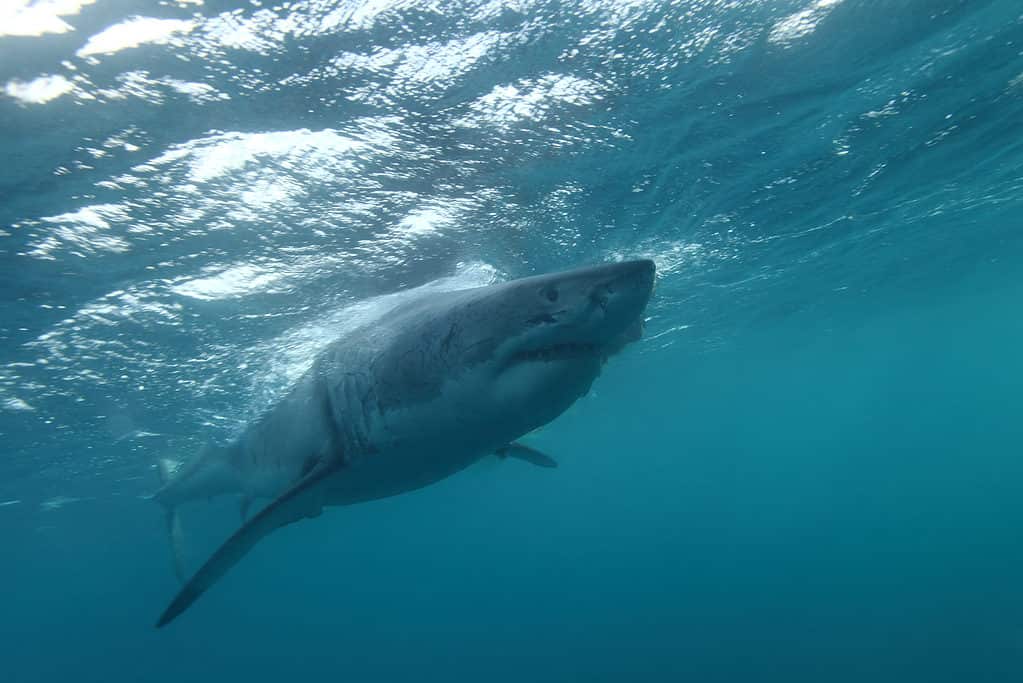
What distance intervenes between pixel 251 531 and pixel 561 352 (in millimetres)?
3101

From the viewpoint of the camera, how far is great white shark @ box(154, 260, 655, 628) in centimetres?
336

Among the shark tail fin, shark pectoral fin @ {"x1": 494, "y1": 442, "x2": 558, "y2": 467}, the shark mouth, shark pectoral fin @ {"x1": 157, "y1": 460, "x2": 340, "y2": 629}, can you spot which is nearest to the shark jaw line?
the shark mouth

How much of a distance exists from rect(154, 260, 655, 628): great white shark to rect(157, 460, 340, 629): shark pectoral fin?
1 cm

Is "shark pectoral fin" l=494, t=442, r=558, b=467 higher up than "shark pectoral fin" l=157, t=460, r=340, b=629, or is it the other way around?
"shark pectoral fin" l=157, t=460, r=340, b=629

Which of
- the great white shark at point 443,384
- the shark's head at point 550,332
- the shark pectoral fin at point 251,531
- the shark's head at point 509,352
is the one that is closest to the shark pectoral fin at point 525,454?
the great white shark at point 443,384

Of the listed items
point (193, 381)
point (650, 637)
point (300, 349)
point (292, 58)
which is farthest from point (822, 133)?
point (650, 637)

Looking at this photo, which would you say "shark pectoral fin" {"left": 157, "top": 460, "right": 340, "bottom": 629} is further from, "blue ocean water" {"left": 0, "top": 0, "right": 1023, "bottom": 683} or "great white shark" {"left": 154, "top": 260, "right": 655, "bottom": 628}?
"blue ocean water" {"left": 0, "top": 0, "right": 1023, "bottom": 683}

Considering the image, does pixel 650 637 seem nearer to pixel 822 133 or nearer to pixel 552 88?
pixel 822 133

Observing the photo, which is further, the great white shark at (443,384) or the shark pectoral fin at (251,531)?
the shark pectoral fin at (251,531)

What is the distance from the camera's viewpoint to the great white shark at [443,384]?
11.0 feet

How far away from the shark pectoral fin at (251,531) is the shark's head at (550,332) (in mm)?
1679

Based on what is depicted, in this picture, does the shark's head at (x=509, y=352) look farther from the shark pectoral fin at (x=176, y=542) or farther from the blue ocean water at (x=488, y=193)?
the shark pectoral fin at (x=176, y=542)

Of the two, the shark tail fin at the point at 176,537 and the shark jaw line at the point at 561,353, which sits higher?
the shark jaw line at the point at 561,353

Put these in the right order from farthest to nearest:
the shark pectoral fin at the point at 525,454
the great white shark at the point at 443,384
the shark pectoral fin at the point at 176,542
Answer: the shark pectoral fin at the point at 176,542, the shark pectoral fin at the point at 525,454, the great white shark at the point at 443,384
